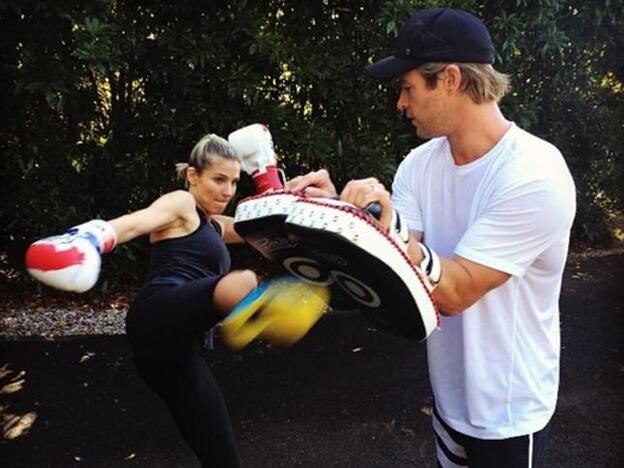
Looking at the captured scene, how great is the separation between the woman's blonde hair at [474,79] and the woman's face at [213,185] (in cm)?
156

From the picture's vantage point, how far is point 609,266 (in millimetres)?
6867

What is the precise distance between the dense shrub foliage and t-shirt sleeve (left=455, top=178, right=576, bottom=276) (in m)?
3.63

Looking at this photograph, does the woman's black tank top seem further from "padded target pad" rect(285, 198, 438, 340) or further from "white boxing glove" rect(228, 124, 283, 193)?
"padded target pad" rect(285, 198, 438, 340)

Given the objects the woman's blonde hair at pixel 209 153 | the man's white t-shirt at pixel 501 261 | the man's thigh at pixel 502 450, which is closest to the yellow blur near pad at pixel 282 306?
the man's white t-shirt at pixel 501 261

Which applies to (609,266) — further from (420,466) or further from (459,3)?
(420,466)

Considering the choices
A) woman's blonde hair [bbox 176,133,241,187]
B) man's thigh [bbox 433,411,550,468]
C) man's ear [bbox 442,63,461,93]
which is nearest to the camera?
man's ear [bbox 442,63,461,93]

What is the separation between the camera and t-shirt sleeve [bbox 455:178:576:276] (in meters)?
1.61

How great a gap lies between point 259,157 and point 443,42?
2.58 feet

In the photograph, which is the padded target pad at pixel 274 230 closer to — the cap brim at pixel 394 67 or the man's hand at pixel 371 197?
the man's hand at pixel 371 197

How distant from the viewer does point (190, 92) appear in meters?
5.38

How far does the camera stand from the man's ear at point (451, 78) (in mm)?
1689

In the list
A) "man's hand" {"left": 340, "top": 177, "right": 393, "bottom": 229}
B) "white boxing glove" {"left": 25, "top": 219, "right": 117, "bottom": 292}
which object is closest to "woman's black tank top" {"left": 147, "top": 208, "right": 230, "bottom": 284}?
"white boxing glove" {"left": 25, "top": 219, "right": 117, "bottom": 292}

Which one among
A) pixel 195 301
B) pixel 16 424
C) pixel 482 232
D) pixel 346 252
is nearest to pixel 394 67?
pixel 482 232

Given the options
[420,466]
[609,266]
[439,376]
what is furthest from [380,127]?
[439,376]
